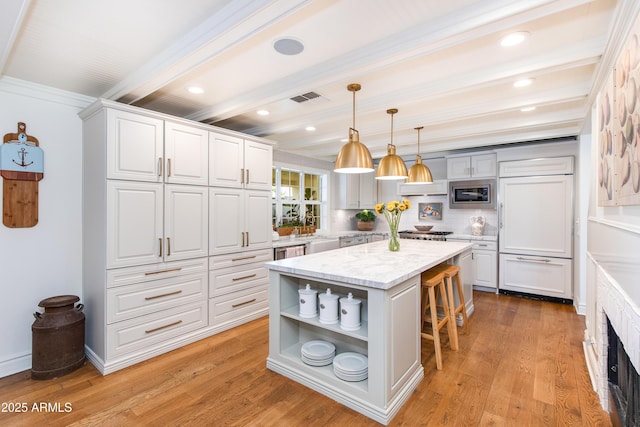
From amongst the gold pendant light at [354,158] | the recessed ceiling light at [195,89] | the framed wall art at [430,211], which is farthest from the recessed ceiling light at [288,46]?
the framed wall art at [430,211]

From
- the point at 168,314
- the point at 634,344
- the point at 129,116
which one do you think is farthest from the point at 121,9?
the point at 634,344

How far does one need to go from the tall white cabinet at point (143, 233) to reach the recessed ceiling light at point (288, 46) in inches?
57.3

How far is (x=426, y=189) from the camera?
18.9 feet

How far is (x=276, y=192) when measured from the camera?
517 cm

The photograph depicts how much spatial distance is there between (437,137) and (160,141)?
355 centimetres

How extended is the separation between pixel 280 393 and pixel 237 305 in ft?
5.15

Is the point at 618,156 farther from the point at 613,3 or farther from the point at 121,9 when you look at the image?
the point at 121,9

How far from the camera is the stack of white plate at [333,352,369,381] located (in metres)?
2.20

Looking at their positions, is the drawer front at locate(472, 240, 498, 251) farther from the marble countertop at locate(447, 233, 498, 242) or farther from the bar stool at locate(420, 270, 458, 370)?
the bar stool at locate(420, 270, 458, 370)

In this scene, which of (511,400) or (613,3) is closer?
(613,3)

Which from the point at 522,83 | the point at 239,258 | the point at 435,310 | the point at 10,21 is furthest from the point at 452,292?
the point at 10,21

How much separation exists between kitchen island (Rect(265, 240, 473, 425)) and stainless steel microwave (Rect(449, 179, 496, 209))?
256 centimetres

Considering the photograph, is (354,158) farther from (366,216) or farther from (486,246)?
(366,216)

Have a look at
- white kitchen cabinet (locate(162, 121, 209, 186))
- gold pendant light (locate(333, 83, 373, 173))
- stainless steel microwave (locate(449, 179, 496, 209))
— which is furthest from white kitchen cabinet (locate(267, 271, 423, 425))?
stainless steel microwave (locate(449, 179, 496, 209))
